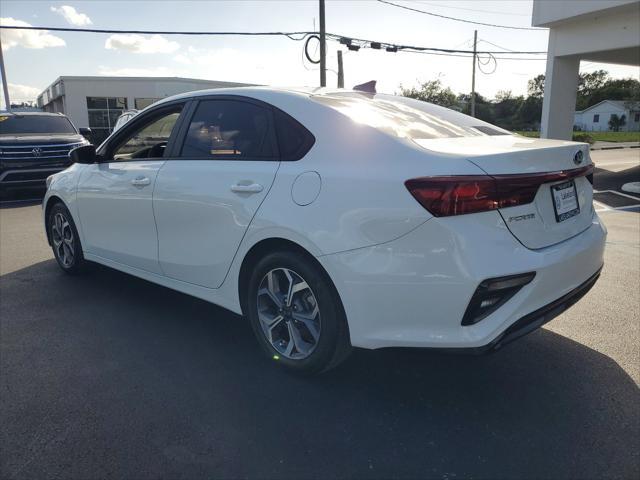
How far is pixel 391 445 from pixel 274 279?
3.76ft

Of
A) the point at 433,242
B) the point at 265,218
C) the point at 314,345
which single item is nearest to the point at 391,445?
the point at 314,345

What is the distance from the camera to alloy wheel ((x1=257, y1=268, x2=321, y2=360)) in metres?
3.07

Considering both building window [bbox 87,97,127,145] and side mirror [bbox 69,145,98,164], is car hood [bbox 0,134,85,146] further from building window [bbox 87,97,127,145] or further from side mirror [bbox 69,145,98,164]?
building window [bbox 87,97,127,145]

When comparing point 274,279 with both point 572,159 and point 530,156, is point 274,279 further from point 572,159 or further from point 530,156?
point 572,159

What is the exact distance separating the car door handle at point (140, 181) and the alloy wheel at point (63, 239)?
4.77ft

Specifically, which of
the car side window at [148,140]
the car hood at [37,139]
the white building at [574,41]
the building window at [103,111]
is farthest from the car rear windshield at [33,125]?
the building window at [103,111]

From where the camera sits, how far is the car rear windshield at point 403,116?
9.89ft

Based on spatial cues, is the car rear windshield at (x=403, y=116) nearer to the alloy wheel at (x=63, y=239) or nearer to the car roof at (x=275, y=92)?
the car roof at (x=275, y=92)

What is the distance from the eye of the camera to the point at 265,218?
3.10 m

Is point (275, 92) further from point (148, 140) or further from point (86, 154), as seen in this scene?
point (86, 154)

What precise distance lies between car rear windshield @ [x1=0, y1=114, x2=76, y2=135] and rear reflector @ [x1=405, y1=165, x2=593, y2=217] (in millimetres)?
11555

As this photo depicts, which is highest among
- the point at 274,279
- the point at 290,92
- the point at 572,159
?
the point at 290,92

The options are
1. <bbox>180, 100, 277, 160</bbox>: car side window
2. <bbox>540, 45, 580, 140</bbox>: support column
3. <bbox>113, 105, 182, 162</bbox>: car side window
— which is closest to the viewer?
<bbox>180, 100, 277, 160</bbox>: car side window

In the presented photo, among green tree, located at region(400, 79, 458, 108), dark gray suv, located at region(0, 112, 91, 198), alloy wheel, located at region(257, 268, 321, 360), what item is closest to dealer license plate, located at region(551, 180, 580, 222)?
alloy wheel, located at region(257, 268, 321, 360)
